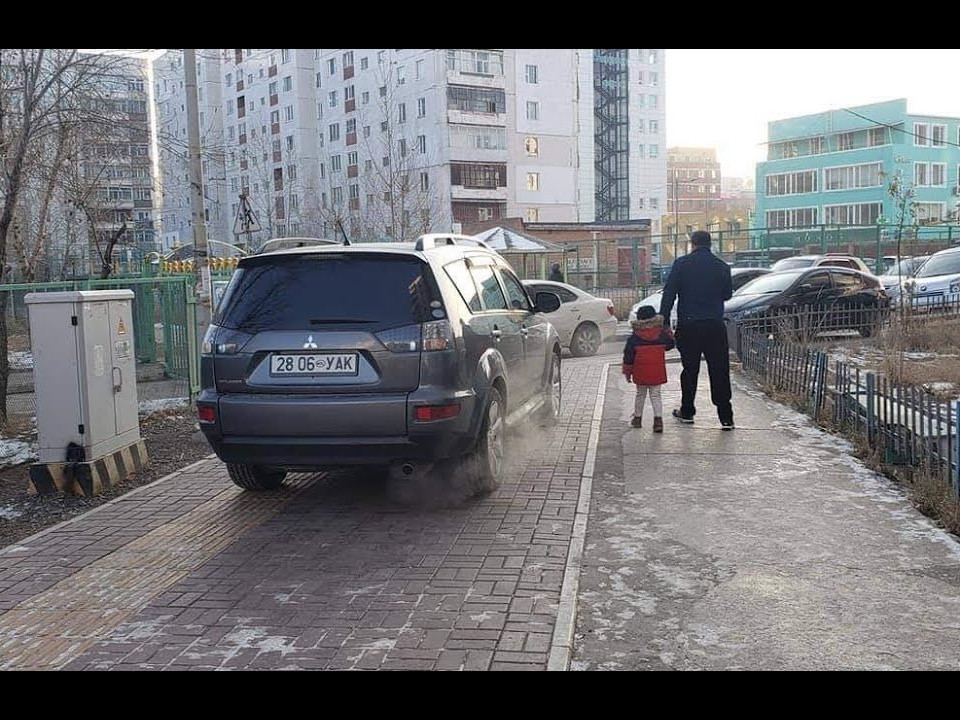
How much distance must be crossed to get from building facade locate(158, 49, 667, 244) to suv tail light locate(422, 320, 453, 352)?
4696 cm

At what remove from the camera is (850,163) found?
250ft

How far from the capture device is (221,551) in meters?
5.78

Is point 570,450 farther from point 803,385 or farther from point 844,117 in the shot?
point 844,117

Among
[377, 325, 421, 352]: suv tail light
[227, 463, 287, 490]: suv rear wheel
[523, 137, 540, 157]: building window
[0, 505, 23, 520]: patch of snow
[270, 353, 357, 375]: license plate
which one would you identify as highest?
[523, 137, 540, 157]: building window

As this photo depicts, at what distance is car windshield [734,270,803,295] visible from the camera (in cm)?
1812

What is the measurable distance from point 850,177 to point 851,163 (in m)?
1.15

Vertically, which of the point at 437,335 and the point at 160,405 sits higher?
the point at 437,335

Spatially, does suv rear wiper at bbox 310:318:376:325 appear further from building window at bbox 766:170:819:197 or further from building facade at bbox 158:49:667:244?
building window at bbox 766:170:819:197

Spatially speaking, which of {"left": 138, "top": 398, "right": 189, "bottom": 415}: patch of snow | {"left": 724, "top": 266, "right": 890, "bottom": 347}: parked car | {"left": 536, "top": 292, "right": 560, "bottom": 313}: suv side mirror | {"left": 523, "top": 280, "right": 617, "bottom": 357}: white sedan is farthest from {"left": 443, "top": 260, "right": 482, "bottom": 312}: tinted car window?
{"left": 523, "top": 280, "right": 617, "bottom": 357}: white sedan

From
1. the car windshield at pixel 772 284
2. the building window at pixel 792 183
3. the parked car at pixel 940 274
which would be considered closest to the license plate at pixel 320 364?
the car windshield at pixel 772 284

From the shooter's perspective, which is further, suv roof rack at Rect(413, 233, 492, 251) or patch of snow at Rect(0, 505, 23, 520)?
patch of snow at Rect(0, 505, 23, 520)

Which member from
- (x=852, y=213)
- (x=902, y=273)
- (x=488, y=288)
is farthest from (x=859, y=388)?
(x=852, y=213)

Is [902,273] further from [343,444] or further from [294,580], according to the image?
[294,580]
